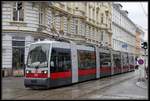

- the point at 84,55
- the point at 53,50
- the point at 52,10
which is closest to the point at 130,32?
the point at 52,10

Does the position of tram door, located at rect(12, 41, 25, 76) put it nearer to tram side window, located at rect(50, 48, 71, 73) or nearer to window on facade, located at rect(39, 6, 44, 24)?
window on facade, located at rect(39, 6, 44, 24)

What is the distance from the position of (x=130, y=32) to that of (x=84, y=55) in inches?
3144

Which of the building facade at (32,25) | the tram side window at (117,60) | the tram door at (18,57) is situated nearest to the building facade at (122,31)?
the building facade at (32,25)

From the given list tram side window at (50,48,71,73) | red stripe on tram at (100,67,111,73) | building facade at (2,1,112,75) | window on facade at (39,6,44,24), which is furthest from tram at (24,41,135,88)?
window on facade at (39,6,44,24)

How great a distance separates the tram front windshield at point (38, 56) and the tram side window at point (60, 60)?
43 centimetres

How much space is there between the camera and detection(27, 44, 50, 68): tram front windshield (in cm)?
2370

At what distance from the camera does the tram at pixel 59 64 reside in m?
23.5

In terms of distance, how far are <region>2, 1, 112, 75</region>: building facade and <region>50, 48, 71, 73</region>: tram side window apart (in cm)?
1263

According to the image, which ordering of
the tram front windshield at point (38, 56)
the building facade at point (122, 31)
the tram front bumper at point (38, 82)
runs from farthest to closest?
the building facade at point (122, 31) → the tram front windshield at point (38, 56) → the tram front bumper at point (38, 82)

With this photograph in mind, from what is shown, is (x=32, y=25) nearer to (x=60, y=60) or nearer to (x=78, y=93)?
(x=60, y=60)

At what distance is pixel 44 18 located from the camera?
44625 millimetres

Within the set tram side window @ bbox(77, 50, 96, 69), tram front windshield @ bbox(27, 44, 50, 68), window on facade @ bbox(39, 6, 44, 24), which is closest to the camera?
tram front windshield @ bbox(27, 44, 50, 68)

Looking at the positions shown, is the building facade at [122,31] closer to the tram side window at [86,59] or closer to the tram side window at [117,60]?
the tram side window at [117,60]

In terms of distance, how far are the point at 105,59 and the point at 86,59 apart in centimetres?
815
